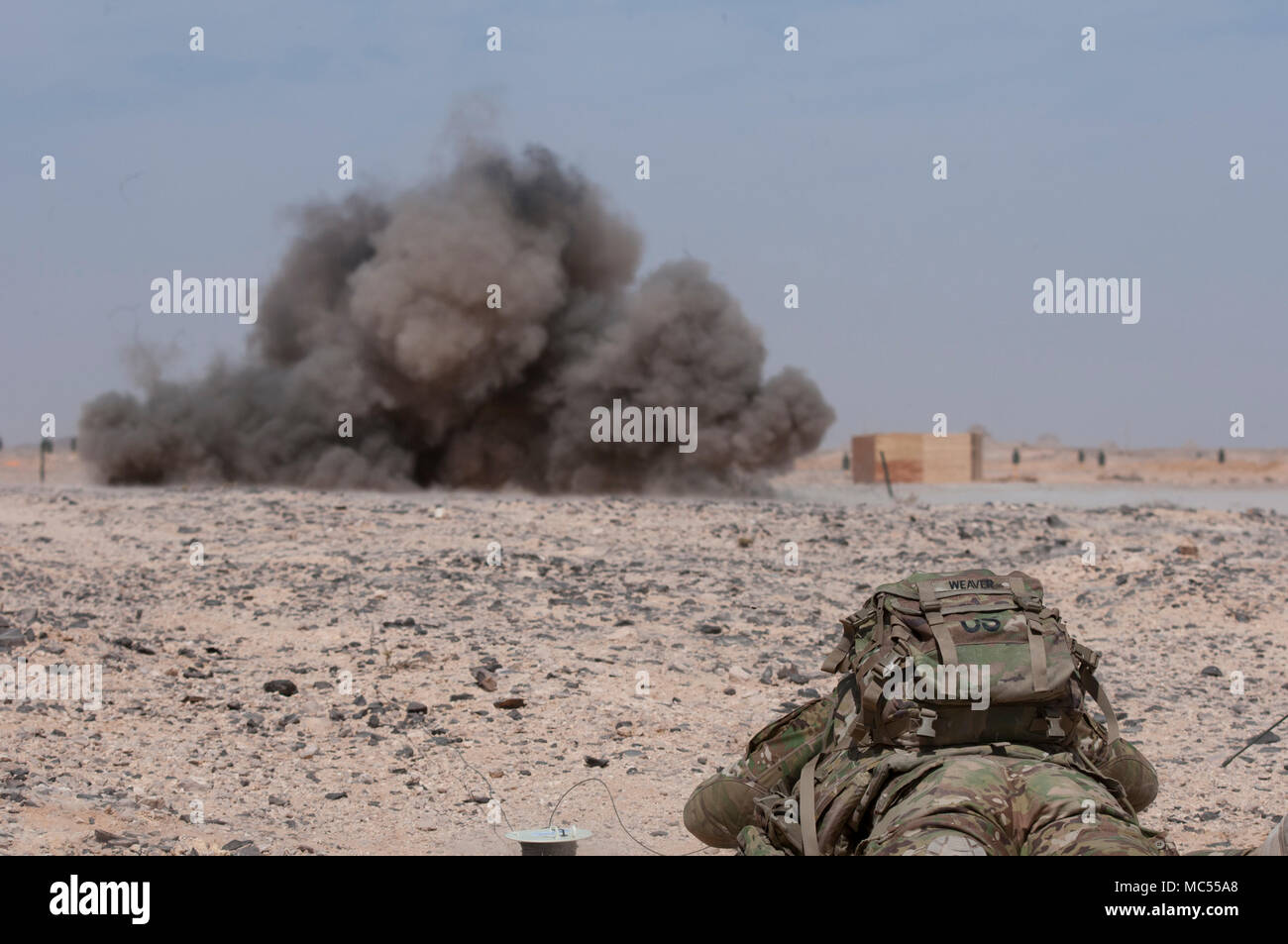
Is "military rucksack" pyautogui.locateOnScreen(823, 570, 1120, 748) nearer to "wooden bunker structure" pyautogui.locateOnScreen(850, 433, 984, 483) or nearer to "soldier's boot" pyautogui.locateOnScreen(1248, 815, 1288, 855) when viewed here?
"soldier's boot" pyautogui.locateOnScreen(1248, 815, 1288, 855)

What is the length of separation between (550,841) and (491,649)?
15.6ft

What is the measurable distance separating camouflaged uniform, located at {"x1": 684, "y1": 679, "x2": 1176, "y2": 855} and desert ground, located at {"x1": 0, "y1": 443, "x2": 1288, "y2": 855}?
1.64m

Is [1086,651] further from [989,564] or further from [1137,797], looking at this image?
[989,564]

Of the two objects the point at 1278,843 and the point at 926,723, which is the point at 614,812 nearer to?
the point at 926,723

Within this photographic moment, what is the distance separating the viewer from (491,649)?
31.8 ft

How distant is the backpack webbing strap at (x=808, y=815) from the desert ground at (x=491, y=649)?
7.32ft

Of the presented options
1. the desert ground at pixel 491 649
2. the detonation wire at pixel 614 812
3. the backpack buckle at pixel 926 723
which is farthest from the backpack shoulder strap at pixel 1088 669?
the desert ground at pixel 491 649

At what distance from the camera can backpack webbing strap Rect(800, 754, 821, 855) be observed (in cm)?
382

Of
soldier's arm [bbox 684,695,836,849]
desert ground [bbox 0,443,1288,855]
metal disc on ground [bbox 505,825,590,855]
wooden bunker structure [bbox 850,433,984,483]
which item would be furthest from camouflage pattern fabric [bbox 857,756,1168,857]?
wooden bunker structure [bbox 850,433,984,483]

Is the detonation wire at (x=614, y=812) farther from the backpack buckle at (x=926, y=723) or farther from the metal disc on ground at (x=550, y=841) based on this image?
the backpack buckle at (x=926, y=723)

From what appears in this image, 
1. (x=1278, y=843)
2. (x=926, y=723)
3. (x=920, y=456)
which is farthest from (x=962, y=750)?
(x=920, y=456)

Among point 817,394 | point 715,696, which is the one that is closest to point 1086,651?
point 715,696
